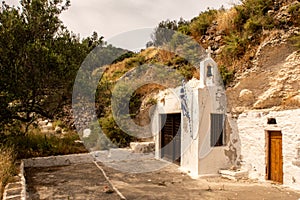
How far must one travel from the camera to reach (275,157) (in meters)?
9.98

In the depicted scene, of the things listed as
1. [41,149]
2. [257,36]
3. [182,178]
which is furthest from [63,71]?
[257,36]

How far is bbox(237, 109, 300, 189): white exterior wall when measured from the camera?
29.6 feet

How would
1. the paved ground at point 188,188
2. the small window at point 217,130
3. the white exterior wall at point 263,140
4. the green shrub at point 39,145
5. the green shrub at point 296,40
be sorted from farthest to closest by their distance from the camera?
1. the green shrub at point 296,40
2. the green shrub at point 39,145
3. the small window at point 217,130
4. the white exterior wall at point 263,140
5. the paved ground at point 188,188

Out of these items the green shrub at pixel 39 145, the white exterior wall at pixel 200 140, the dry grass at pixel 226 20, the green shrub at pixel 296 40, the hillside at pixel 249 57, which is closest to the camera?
the white exterior wall at pixel 200 140

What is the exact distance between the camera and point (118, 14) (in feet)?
45.1

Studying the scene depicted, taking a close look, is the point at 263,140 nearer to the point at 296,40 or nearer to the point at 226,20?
the point at 296,40

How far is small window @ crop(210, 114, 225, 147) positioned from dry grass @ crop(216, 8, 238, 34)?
10.4 meters

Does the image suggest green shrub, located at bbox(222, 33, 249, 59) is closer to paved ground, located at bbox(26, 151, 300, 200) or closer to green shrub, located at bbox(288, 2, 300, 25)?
green shrub, located at bbox(288, 2, 300, 25)

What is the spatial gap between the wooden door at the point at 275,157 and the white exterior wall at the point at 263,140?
0.21 meters

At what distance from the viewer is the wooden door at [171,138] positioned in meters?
13.6

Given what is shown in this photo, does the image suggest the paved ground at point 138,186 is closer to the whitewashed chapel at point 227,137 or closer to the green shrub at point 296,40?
the whitewashed chapel at point 227,137

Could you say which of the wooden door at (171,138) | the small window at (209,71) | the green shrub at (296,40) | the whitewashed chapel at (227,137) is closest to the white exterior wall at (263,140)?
the whitewashed chapel at (227,137)

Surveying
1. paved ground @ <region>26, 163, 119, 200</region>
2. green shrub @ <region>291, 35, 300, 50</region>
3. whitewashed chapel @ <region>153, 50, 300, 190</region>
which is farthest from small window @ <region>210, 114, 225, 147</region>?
green shrub @ <region>291, 35, 300, 50</region>

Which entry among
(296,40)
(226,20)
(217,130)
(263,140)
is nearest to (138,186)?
(217,130)
